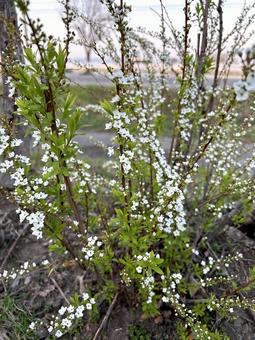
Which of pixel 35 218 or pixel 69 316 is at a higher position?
pixel 35 218

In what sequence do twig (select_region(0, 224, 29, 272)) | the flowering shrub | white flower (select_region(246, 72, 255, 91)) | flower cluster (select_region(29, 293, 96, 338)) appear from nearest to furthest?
white flower (select_region(246, 72, 255, 91)), the flowering shrub, flower cluster (select_region(29, 293, 96, 338)), twig (select_region(0, 224, 29, 272))

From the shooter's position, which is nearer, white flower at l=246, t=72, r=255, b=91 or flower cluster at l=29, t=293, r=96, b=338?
white flower at l=246, t=72, r=255, b=91

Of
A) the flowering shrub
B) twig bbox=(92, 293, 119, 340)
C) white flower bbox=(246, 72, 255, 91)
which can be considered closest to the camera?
white flower bbox=(246, 72, 255, 91)

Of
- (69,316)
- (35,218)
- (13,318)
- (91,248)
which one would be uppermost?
(35,218)

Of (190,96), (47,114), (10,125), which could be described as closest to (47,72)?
(47,114)

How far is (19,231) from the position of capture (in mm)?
4230

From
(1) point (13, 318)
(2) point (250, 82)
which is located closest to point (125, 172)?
(2) point (250, 82)

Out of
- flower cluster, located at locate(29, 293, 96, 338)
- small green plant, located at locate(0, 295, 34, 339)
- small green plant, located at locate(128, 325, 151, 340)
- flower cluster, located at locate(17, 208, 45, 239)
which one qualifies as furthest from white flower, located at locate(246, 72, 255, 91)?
small green plant, located at locate(0, 295, 34, 339)

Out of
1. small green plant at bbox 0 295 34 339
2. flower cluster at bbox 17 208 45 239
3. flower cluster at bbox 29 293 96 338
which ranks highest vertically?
flower cluster at bbox 17 208 45 239

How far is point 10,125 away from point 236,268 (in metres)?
2.67

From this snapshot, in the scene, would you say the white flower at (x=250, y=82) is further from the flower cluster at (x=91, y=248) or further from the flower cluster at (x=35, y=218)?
the flower cluster at (x=35, y=218)

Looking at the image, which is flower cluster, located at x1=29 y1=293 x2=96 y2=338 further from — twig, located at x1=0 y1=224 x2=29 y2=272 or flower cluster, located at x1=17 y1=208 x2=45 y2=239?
twig, located at x1=0 y1=224 x2=29 y2=272

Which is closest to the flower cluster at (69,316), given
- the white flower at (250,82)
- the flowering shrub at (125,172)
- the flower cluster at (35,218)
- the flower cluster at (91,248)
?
the flowering shrub at (125,172)

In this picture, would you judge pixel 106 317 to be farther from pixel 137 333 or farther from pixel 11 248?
pixel 11 248
